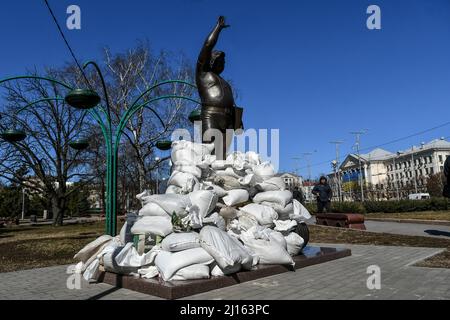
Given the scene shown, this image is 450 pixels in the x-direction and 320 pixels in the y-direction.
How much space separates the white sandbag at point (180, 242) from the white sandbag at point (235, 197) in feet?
4.83

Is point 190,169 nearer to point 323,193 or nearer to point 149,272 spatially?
point 149,272

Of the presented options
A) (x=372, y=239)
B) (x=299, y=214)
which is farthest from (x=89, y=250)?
(x=372, y=239)

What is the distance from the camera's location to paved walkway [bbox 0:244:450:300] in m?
4.32

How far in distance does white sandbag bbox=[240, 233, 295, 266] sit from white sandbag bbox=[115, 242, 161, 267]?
1.45 m

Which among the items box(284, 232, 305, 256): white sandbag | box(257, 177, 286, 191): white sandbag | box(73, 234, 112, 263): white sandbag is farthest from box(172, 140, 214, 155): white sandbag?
box(284, 232, 305, 256): white sandbag

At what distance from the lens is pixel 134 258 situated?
5.15 metres

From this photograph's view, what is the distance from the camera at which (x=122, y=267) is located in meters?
5.13

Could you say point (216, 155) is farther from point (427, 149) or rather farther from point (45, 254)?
point (427, 149)

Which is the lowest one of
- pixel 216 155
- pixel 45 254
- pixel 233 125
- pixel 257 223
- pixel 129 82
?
pixel 45 254

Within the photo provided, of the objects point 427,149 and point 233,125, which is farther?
point 427,149

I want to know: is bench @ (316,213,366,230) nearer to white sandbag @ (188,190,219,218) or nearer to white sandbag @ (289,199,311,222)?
white sandbag @ (289,199,311,222)
